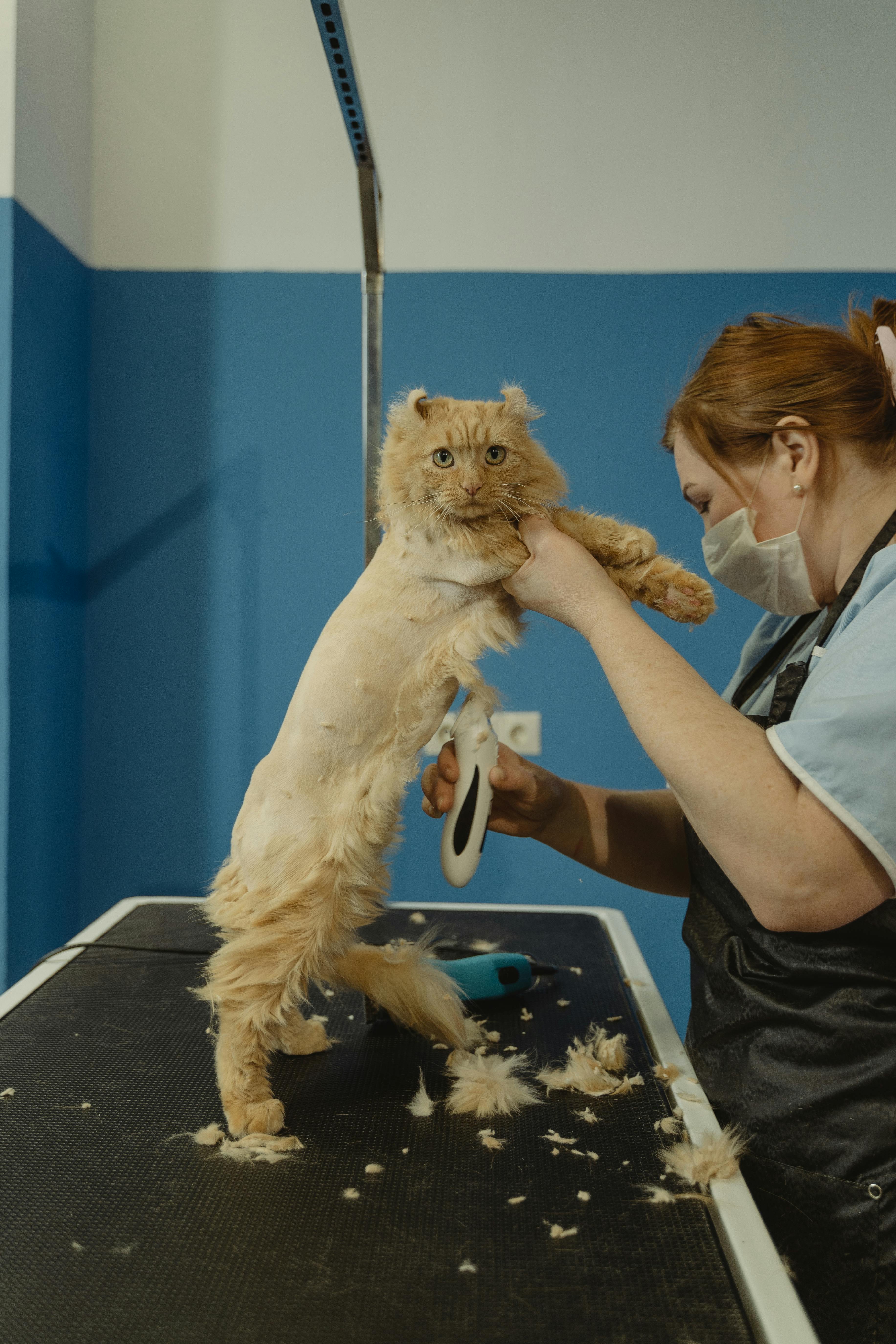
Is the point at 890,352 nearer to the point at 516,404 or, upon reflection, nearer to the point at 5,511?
the point at 516,404

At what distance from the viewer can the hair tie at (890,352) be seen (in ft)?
2.93

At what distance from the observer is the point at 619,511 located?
2.04 meters

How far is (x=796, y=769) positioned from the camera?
745mm

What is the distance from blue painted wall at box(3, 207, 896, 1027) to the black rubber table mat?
3.30 feet

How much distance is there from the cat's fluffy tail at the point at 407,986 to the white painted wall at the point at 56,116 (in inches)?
65.6

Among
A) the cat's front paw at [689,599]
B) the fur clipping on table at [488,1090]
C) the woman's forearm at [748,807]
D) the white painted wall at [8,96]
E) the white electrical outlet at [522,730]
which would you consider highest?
the white painted wall at [8,96]

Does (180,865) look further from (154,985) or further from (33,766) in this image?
(154,985)

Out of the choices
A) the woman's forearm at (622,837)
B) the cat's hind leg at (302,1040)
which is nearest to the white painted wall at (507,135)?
the woman's forearm at (622,837)

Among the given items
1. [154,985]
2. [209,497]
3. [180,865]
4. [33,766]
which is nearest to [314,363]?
[209,497]

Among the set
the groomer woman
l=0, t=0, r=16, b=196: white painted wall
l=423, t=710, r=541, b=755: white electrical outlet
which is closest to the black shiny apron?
the groomer woman

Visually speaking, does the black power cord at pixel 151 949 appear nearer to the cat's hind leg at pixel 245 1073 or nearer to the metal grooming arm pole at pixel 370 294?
the cat's hind leg at pixel 245 1073

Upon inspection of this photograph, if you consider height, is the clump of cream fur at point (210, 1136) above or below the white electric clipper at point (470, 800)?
below

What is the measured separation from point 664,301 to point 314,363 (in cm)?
83

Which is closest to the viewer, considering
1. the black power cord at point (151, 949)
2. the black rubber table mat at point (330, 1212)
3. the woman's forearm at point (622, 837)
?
the black rubber table mat at point (330, 1212)
